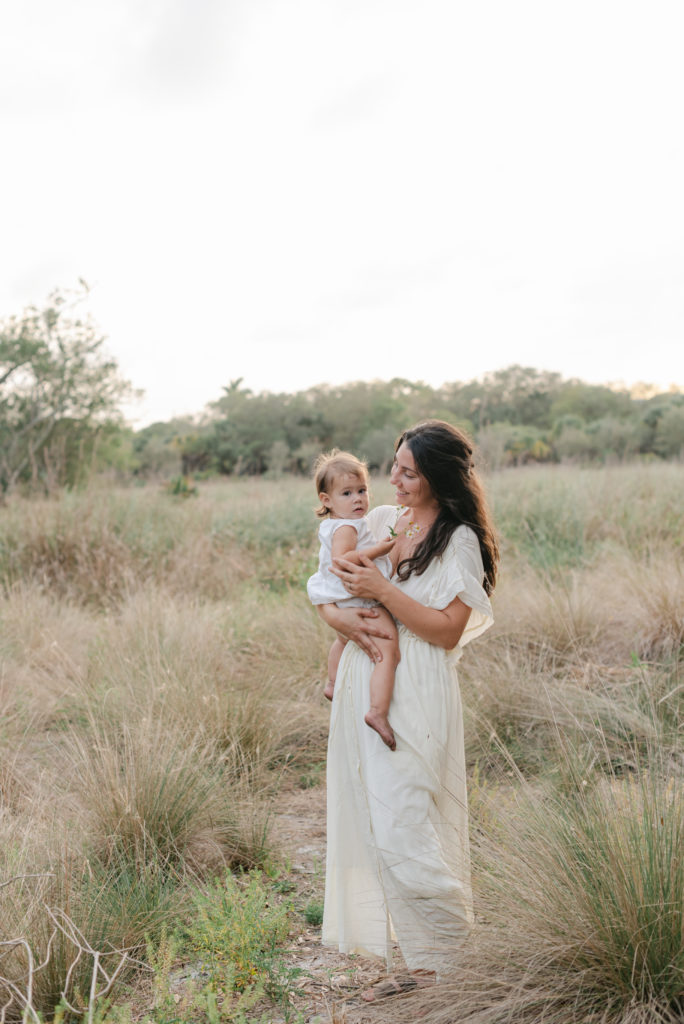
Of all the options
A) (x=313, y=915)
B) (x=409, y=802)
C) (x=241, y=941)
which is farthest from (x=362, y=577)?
(x=313, y=915)

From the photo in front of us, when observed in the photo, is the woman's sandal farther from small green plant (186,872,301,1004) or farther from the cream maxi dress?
small green plant (186,872,301,1004)

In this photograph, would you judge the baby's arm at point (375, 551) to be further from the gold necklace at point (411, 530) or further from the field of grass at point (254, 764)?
the field of grass at point (254, 764)

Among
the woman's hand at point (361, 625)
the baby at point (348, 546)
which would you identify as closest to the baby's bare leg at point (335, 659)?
the baby at point (348, 546)

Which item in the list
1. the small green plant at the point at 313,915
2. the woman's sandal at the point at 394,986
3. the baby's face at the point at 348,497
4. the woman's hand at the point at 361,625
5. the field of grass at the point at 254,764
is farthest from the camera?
the small green plant at the point at 313,915

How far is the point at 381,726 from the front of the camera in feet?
8.13

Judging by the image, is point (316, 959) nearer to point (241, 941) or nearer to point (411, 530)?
point (241, 941)

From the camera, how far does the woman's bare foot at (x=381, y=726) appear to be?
248cm

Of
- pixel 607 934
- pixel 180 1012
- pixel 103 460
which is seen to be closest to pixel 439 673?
pixel 607 934

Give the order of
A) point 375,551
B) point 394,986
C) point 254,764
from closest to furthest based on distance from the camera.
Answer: point 394,986, point 375,551, point 254,764

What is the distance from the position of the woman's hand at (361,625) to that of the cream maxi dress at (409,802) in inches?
3.0

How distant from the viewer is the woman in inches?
97.3

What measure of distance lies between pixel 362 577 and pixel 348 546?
0.17m

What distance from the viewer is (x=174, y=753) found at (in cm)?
385

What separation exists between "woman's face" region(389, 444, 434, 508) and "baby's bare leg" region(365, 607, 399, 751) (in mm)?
402
